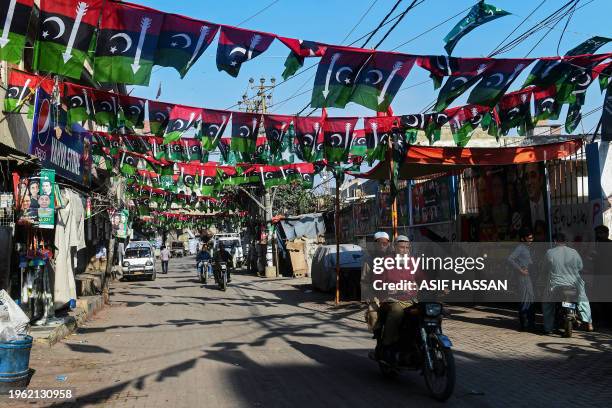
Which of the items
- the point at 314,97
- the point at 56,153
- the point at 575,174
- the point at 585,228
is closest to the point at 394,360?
the point at 314,97

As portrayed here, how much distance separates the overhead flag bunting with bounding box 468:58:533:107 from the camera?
1001 centimetres

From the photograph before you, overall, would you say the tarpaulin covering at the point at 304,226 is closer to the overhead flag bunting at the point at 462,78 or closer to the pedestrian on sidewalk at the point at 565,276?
the pedestrian on sidewalk at the point at 565,276

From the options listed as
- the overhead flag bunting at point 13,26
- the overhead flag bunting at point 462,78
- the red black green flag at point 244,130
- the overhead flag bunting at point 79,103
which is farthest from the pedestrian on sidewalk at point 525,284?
the overhead flag bunting at point 79,103

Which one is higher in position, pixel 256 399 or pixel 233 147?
pixel 233 147

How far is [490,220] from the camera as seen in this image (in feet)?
50.9

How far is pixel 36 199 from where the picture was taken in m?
11.3

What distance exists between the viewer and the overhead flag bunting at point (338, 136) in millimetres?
13820

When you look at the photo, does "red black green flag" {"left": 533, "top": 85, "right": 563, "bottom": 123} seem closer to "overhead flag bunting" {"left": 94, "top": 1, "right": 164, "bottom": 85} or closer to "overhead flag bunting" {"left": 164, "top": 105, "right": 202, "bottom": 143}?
"overhead flag bunting" {"left": 164, "top": 105, "right": 202, "bottom": 143}

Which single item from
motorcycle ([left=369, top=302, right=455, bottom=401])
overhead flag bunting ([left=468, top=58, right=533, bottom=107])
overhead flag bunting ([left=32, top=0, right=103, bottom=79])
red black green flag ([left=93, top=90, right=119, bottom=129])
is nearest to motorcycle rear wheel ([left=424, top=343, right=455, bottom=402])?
motorcycle ([left=369, top=302, right=455, bottom=401])

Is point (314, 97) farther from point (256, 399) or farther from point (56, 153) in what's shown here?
point (56, 153)

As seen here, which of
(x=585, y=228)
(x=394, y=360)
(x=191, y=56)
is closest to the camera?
(x=394, y=360)

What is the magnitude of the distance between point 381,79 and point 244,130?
449 cm

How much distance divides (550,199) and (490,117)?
2.27 metres

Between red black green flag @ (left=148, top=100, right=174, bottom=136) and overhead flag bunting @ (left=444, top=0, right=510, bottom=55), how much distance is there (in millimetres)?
6412
